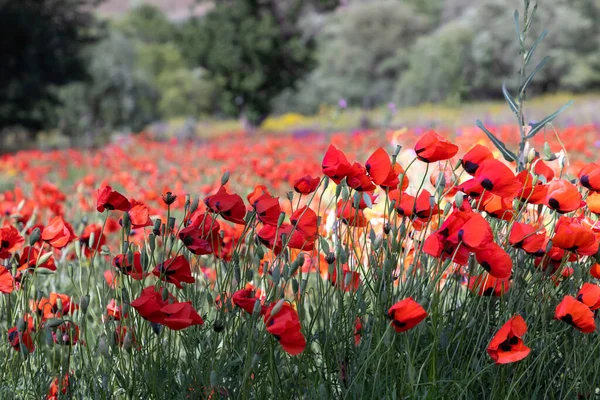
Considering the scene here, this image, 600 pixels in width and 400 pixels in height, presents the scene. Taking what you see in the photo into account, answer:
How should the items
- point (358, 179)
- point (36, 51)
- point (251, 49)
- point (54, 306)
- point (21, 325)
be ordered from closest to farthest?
point (21, 325), point (358, 179), point (54, 306), point (36, 51), point (251, 49)

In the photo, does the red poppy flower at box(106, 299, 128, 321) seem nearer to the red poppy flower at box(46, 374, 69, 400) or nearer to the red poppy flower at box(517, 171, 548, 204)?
the red poppy flower at box(46, 374, 69, 400)

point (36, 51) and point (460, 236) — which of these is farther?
point (36, 51)

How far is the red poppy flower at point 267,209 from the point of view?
55.1 inches

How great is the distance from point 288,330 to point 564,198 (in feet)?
2.30

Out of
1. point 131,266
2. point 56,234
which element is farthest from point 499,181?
point 56,234

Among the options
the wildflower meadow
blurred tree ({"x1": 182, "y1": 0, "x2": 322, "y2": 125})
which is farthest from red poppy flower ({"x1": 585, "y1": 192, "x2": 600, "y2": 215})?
blurred tree ({"x1": 182, "y1": 0, "x2": 322, "y2": 125})

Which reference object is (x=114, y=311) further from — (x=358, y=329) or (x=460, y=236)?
(x=460, y=236)

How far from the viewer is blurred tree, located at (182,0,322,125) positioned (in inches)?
821

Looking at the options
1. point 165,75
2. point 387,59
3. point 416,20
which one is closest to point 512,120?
point 387,59

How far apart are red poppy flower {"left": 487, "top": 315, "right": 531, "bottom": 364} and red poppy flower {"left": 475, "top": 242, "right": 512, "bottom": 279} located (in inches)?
3.4

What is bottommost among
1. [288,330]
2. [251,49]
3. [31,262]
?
[251,49]

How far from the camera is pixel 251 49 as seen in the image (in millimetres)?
20828

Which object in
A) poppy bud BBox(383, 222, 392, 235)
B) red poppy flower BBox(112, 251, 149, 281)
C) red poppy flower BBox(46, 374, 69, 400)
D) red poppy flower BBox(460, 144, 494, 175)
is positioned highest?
red poppy flower BBox(460, 144, 494, 175)

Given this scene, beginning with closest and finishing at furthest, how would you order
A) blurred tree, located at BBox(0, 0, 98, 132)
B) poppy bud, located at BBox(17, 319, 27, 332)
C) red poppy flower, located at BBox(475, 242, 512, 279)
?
red poppy flower, located at BBox(475, 242, 512, 279) → poppy bud, located at BBox(17, 319, 27, 332) → blurred tree, located at BBox(0, 0, 98, 132)
